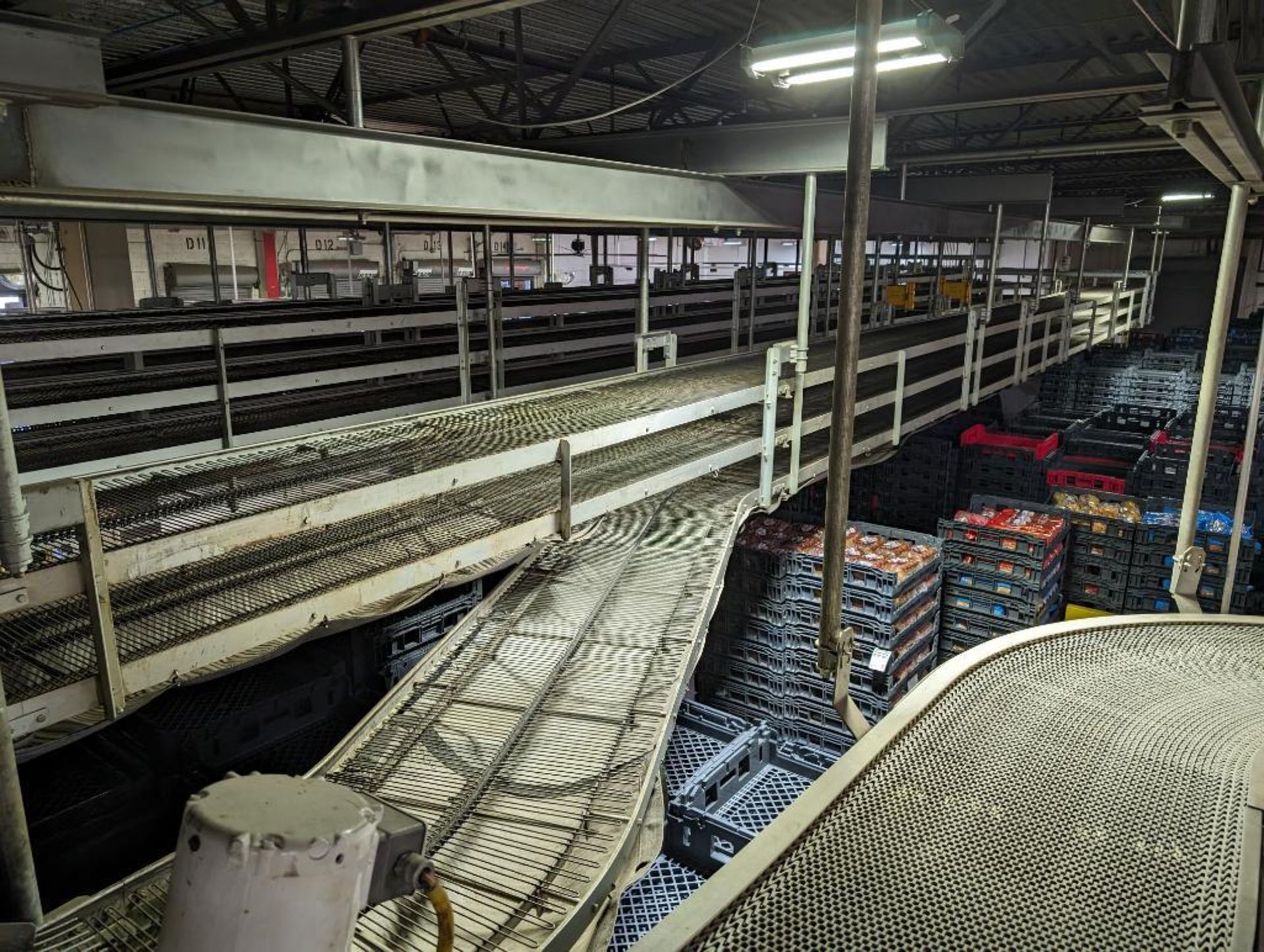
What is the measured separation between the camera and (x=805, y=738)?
598 cm

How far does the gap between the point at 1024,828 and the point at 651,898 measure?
3781 millimetres

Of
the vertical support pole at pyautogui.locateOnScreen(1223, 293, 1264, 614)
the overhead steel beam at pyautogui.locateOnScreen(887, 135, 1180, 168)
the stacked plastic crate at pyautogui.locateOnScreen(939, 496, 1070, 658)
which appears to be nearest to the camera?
the vertical support pole at pyautogui.locateOnScreen(1223, 293, 1264, 614)

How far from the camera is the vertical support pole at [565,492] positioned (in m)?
3.29

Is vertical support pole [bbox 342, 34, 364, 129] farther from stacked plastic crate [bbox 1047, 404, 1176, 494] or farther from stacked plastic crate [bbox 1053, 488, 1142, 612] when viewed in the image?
stacked plastic crate [bbox 1047, 404, 1176, 494]

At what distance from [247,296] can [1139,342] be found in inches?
745

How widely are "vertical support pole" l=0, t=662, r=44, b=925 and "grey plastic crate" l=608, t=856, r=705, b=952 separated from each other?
3290mm

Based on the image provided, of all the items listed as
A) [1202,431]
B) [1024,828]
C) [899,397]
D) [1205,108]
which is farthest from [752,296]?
[1024,828]

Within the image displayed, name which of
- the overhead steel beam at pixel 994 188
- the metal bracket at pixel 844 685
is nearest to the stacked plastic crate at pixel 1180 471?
the overhead steel beam at pixel 994 188

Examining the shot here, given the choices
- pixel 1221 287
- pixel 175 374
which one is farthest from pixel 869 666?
pixel 175 374

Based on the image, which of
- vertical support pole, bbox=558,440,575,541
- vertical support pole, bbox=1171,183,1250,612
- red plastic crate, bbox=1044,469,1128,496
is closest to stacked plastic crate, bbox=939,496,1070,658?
red plastic crate, bbox=1044,469,1128,496

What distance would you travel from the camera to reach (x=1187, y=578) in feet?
9.23

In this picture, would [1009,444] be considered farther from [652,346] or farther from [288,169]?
[288,169]

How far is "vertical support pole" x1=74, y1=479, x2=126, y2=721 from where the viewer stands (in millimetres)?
1939

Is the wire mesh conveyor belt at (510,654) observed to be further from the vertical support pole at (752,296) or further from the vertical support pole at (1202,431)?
the vertical support pole at (752,296)
